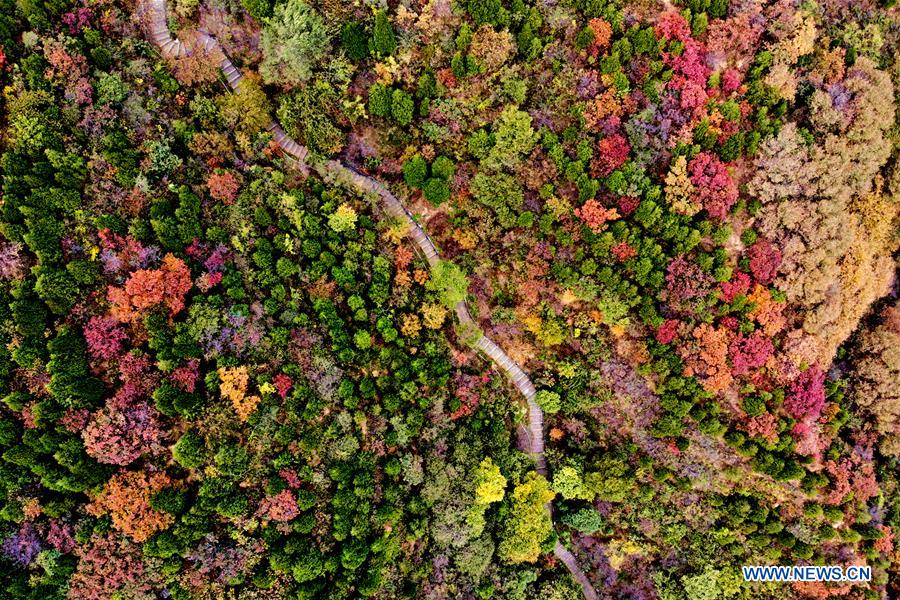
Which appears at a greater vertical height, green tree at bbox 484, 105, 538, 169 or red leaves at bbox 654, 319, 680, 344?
green tree at bbox 484, 105, 538, 169

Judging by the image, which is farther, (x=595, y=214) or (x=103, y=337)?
(x=595, y=214)

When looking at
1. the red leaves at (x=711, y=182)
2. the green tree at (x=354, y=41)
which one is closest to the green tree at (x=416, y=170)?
the green tree at (x=354, y=41)

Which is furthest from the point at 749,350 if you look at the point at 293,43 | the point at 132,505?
the point at 132,505

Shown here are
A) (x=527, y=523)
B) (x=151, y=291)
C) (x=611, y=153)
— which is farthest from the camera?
(x=527, y=523)

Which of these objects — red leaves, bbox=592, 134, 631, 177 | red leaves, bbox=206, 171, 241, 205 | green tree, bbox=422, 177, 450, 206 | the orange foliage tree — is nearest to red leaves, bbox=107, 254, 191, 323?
red leaves, bbox=206, 171, 241, 205

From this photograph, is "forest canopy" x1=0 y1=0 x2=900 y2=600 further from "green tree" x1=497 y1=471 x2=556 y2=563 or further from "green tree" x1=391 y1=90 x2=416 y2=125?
"green tree" x1=497 y1=471 x2=556 y2=563

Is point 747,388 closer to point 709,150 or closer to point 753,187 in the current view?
point 753,187

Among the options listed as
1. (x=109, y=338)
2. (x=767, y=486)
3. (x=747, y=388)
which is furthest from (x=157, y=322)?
(x=767, y=486)

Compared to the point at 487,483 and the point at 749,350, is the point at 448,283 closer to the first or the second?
the point at 487,483
